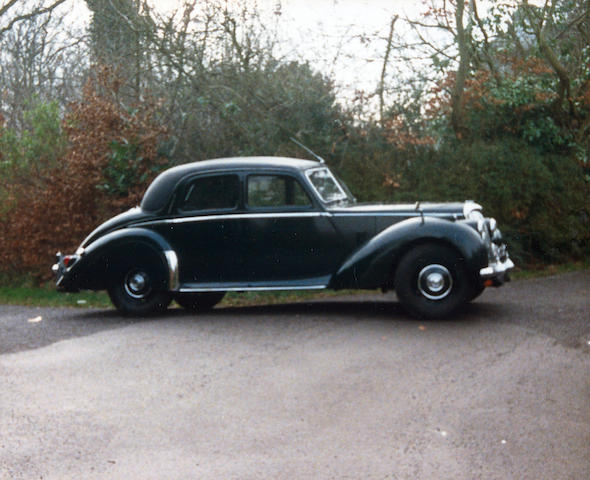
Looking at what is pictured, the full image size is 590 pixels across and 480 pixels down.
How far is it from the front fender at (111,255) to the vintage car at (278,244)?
0.01m

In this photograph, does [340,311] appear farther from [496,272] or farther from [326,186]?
[496,272]

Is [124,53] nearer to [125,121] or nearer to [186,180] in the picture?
[125,121]

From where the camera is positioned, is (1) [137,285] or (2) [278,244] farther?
(1) [137,285]

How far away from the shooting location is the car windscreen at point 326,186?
10172 mm

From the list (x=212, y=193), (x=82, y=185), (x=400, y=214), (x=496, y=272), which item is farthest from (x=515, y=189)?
(x=82, y=185)

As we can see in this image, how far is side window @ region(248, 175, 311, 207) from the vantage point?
10.0 meters

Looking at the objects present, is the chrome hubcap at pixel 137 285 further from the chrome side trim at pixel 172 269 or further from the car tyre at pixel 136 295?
the chrome side trim at pixel 172 269

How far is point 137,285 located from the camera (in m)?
10.6

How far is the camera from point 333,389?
675cm

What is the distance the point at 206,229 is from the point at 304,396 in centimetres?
397

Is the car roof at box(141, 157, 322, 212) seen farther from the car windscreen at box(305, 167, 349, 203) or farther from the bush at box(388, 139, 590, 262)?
the bush at box(388, 139, 590, 262)

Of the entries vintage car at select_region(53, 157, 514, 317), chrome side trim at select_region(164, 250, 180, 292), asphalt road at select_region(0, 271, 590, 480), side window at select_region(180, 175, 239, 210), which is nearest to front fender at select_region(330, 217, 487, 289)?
vintage car at select_region(53, 157, 514, 317)

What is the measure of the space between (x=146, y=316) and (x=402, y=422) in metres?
5.37

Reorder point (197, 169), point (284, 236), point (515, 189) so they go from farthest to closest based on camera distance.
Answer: point (515, 189) < point (197, 169) < point (284, 236)
